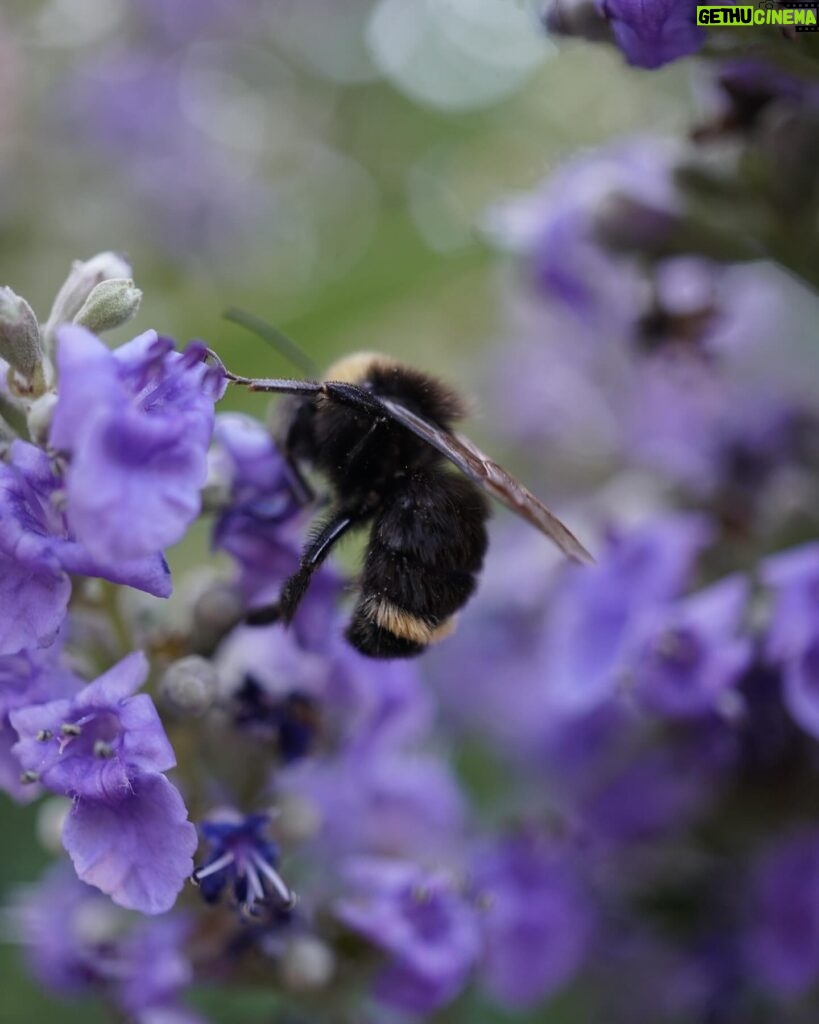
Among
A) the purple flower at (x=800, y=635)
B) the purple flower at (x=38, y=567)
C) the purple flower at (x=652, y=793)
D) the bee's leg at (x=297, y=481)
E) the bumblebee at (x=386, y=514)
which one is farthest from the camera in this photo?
the purple flower at (x=652, y=793)

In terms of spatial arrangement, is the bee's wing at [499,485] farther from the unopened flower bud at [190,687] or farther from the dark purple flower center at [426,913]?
the dark purple flower center at [426,913]

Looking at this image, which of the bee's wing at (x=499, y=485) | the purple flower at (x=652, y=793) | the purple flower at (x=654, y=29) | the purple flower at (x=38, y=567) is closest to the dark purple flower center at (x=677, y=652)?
the purple flower at (x=652, y=793)

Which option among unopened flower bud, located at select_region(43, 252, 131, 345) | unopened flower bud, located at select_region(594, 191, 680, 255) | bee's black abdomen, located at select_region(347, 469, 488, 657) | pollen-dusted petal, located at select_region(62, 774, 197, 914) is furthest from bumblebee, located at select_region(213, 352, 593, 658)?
unopened flower bud, located at select_region(594, 191, 680, 255)

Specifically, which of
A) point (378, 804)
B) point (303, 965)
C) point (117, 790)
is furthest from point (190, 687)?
point (378, 804)

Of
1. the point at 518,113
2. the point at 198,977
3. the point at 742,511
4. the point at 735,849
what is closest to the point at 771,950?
the point at 735,849

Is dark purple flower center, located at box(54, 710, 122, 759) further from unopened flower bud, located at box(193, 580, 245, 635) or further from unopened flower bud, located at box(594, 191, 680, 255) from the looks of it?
unopened flower bud, located at box(594, 191, 680, 255)

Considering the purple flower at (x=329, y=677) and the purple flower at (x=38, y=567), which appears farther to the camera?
the purple flower at (x=329, y=677)
